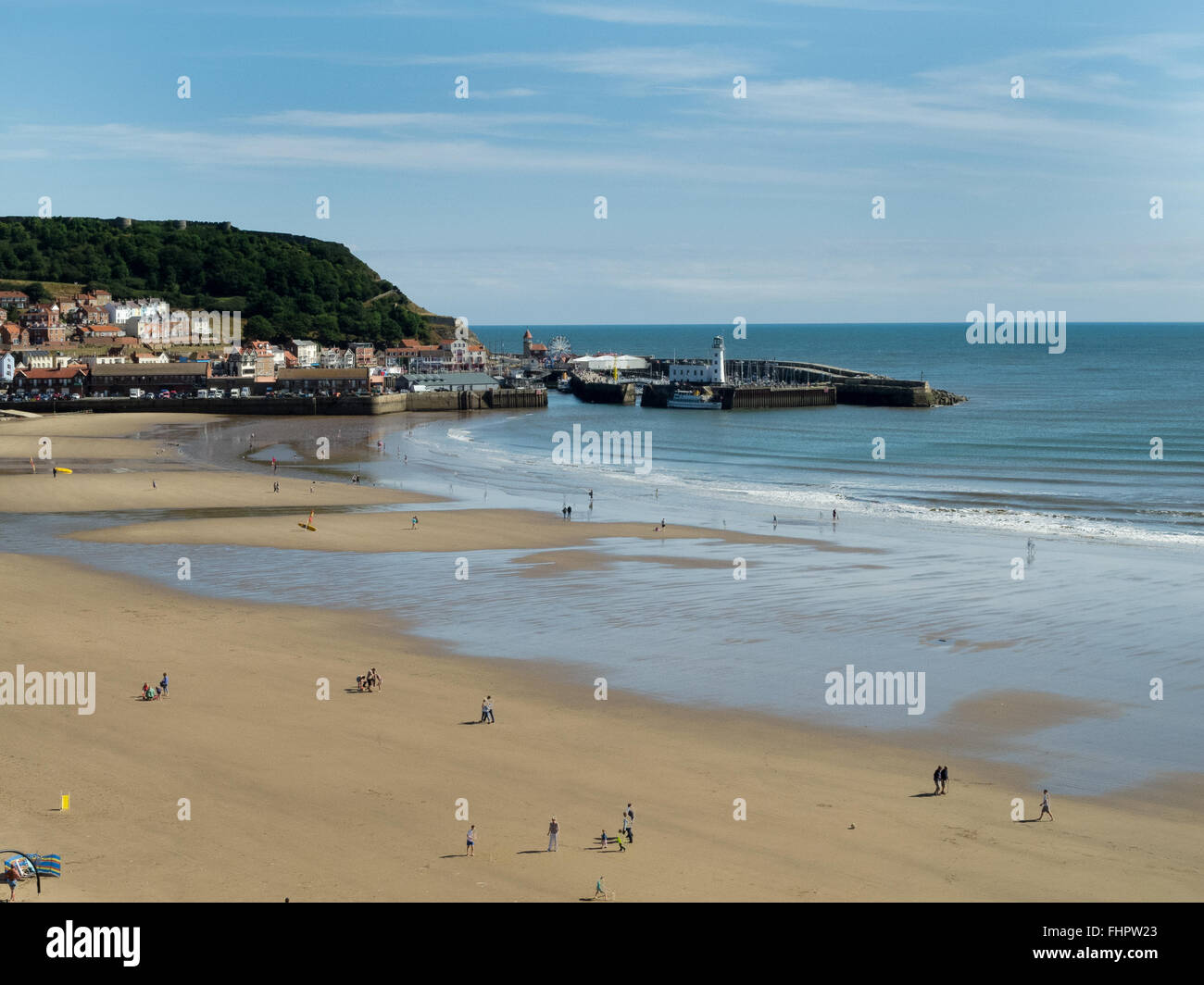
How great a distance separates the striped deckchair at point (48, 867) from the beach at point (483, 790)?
9.0 inches

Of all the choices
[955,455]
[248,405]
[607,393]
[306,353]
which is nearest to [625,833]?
[955,455]

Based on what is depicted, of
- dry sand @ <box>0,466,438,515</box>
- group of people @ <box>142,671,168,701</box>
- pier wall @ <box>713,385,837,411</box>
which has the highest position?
pier wall @ <box>713,385,837,411</box>

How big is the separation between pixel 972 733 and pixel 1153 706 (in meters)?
4.22

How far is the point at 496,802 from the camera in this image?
1966 cm

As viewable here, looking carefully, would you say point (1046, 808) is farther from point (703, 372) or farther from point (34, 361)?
point (34, 361)

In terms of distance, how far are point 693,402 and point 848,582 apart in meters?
85.3

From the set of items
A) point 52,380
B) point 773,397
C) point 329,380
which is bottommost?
point 773,397

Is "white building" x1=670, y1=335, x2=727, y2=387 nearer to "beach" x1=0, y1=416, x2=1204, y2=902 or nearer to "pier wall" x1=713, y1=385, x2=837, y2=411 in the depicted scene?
"pier wall" x1=713, y1=385, x2=837, y2=411

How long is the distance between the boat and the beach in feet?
297

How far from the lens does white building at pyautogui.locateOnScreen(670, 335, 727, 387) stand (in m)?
132

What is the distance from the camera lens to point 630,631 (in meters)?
30.9

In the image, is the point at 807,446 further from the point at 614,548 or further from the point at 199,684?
the point at 199,684

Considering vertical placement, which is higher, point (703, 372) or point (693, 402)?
point (703, 372)

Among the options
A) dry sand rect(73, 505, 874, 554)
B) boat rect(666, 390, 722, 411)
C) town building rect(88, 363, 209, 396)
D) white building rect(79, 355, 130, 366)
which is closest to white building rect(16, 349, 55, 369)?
white building rect(79, 355, 130, 366)
